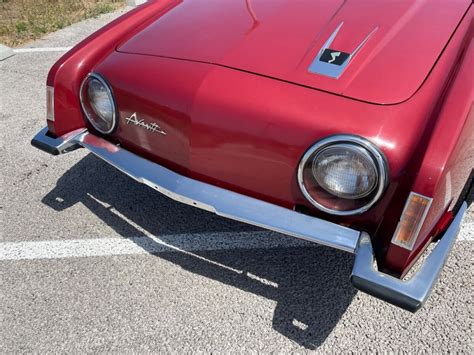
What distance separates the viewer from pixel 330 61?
5.84 feet

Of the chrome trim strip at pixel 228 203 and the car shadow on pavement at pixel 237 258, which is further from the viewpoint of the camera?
the car shadow on pavement at pixel 237 258

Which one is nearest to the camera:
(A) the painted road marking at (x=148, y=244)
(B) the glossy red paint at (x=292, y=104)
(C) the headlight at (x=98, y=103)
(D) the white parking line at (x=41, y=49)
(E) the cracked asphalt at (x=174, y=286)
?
(B) the glossy red paint at (x=292, y=104)

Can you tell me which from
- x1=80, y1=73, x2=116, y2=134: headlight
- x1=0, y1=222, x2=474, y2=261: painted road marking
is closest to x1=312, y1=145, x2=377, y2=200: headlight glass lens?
x1=0, y1=222, x2=474, y2=261: painted road marking

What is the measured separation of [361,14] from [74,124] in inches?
57.5

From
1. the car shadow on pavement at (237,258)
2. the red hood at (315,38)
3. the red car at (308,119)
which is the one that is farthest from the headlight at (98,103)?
the car shadow on pavement at (237,258)

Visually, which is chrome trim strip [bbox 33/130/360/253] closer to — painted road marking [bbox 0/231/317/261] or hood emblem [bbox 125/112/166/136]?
hood emblem [bbox 125/112/166/136]

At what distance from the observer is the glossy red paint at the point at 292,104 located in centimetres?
156

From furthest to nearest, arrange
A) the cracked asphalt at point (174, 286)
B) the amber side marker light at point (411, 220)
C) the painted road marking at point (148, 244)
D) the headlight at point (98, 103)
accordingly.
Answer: the painted road marking at point (148, 244), the headlight at point (98, 103), the cracked asphalt at point (174, 286), the amber side marker light at point (411, 220)

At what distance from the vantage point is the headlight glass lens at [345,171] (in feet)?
5.04

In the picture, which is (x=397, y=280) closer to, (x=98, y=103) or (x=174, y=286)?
(x=174, y=286)

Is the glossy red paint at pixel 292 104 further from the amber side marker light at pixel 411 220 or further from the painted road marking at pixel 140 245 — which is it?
the painted road marking at pixel 140 245

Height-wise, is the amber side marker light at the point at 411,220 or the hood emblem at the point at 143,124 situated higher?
the hood emblem at the point at 143,124

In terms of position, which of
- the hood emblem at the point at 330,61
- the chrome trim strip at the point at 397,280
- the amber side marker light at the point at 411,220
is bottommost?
the chrome trim strip at the point at 397,280

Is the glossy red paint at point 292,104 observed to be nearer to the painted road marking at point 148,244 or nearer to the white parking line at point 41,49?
the painted road marking at point 148,244
